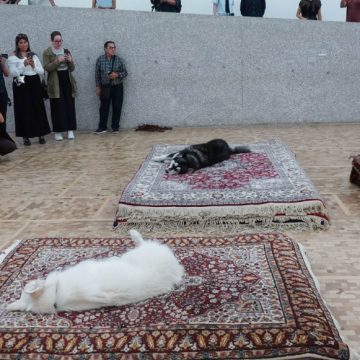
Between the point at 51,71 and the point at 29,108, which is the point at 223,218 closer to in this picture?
the point at 29,108

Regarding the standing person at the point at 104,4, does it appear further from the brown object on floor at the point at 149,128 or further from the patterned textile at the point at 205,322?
the patterned textile at the point at 205,322

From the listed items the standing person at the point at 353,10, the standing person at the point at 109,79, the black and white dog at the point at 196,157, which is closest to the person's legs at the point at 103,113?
the standing person at the point at 109,79

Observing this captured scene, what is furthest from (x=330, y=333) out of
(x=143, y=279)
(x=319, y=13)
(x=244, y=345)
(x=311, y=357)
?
(x=319, y=13)

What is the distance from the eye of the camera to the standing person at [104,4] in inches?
353

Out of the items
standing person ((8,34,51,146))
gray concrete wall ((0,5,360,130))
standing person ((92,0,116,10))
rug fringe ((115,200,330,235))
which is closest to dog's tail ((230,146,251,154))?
rug fringe ((115,200,330,235))

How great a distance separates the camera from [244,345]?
1979 millimetres

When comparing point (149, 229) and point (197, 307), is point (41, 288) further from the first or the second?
point (149, 229)

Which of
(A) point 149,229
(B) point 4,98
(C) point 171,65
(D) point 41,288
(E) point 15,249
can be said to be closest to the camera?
(D) point 41,288

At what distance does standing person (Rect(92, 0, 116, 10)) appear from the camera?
29.4 ft

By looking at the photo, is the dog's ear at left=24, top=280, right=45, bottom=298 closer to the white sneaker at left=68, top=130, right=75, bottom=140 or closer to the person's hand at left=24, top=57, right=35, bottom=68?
the person's hand at left=24, top=57, right=35, bottom=68

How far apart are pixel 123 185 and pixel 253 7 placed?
564 centimetres

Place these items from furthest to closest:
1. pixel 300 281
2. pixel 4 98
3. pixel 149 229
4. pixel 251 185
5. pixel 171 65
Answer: pixel 171 65, pixel 4 98, pixel 251 185, pixel 149 229, pixel 300 281

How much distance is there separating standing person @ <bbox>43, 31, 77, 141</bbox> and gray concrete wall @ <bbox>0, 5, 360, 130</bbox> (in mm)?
1016

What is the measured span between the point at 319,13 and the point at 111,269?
8487 mm
